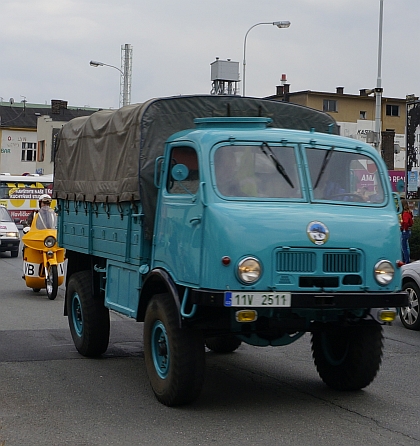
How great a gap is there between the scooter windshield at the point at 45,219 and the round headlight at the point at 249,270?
9857 millimetres

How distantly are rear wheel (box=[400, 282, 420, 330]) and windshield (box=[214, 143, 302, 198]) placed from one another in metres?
5.45

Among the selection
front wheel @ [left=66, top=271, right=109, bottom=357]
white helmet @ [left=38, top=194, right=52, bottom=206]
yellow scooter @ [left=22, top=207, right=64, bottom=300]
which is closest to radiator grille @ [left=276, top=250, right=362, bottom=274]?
front wheel @ [left=66, top=271, right=109, bottom=357]

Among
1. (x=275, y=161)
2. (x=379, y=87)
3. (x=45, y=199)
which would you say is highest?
(x=379, y=87)

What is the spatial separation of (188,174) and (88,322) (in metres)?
2.84

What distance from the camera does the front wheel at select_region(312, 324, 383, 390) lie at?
7.59m

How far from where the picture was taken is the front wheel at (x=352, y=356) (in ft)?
24.9

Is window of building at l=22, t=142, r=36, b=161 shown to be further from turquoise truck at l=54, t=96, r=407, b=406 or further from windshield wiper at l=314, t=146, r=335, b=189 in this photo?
windshield wiper at l=314, t=146, r=335, b=189

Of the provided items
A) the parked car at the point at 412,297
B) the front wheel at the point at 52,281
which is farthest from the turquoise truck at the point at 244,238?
the front wheel at the point at 52,281

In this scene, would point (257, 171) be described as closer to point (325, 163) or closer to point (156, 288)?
point (325, 163)

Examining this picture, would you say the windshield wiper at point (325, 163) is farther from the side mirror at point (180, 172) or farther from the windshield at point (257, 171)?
the side mirror at point (180, 172)

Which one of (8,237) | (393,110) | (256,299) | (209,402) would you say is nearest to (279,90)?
(393,110)

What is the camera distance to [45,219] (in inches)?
632

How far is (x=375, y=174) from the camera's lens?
25.7 feet

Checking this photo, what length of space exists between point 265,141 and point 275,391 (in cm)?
225
